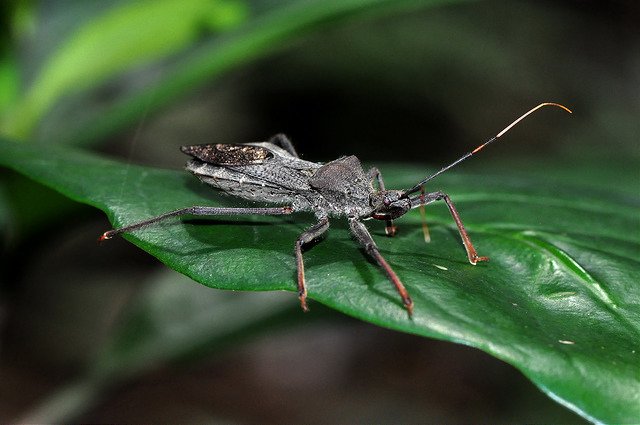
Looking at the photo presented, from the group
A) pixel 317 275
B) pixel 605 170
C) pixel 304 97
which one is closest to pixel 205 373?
pixel 304 97

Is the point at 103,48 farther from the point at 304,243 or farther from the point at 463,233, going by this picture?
the point at 463,233

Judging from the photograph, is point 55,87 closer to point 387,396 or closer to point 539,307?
point 539,307

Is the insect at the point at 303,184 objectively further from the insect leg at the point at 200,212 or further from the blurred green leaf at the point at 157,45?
the blurred green leaf at the point at 157,45

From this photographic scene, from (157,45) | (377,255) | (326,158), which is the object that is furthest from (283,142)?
(326,158)

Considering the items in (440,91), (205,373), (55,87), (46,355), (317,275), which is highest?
(55,87)

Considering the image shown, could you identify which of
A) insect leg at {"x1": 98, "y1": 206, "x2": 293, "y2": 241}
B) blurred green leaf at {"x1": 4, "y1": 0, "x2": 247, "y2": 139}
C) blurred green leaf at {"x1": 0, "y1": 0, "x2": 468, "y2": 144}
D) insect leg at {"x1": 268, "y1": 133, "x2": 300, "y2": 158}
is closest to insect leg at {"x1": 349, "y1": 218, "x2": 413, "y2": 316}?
insect leg at {"x1": 98, "y1": 206, "x2": 293, "y2": 241}

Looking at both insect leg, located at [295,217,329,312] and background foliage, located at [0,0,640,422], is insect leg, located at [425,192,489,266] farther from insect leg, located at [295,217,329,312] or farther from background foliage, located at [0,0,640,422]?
insect leg, located at [295,217,329,312]

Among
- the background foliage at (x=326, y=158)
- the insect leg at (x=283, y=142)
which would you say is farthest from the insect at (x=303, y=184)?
the insect leg at (x=283, y=142)
